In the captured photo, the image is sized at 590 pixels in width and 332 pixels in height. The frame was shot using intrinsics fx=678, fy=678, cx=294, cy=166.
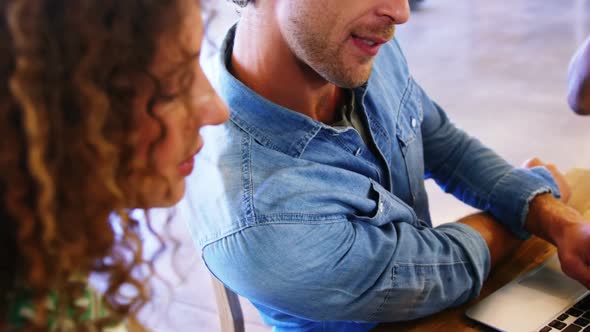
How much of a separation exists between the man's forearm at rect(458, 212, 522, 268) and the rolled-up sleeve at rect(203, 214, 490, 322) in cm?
8

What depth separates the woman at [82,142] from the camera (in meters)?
0.59

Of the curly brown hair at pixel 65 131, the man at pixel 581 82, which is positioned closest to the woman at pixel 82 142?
the curly brown hair at pixel 65 131

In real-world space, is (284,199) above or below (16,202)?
below

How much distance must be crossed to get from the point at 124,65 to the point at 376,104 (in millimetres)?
765

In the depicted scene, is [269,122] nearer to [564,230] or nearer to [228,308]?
[228,308]

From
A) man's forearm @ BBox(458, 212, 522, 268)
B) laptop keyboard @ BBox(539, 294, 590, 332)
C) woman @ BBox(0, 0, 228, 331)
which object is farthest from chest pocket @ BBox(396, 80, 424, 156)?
woman @ BBox(0, 0, 228, 331)

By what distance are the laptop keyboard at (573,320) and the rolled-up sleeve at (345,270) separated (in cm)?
15

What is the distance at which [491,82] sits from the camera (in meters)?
4.34

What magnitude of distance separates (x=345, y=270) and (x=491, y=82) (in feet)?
11.6

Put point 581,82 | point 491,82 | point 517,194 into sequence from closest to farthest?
point 517,194 < point 581,82 < point 491,82

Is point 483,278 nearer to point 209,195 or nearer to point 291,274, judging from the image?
point 291,274

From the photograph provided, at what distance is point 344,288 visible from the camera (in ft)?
3.54

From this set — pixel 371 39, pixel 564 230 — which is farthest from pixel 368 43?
pixel 564 230

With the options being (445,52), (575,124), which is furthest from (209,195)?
(445,52)
